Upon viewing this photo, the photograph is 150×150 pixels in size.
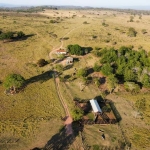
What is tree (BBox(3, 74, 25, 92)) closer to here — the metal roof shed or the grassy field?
the grassy field

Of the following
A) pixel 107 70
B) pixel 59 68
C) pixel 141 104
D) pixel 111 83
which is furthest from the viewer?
pixel 59 68

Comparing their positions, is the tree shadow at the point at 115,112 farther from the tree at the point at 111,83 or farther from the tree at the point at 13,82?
the tree at the point at 13,82

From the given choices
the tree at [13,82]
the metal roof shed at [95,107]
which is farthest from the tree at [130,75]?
the tree at [13,82]

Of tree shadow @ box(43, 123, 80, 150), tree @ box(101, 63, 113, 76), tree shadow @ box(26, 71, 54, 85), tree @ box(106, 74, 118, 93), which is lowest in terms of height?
tree shadow @ box(43, 123, 80, 150)

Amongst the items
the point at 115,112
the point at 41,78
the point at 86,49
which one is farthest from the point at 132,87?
the point at 86,49

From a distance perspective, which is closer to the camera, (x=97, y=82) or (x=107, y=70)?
(x=97, y=82)

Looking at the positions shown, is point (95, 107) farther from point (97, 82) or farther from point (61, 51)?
point (61, 51)

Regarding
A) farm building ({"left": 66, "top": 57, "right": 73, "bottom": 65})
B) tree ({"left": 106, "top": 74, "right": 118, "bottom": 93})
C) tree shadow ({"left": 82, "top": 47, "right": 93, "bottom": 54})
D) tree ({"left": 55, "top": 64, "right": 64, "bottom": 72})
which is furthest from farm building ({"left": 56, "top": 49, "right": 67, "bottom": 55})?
tree ({"left": 106, "top": 74, "right": 118, "bottom": 93})

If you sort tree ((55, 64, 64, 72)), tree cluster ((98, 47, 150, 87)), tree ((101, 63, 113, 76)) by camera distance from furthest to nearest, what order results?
tree ((55, 64, 64, 72)) < tree ((101, 63, 113, 76)) < tree cluster ((98, 47, 150, 87))
